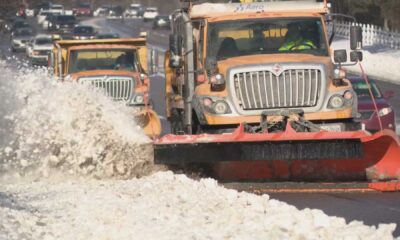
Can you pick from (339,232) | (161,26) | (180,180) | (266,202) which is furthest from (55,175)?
(161,26)

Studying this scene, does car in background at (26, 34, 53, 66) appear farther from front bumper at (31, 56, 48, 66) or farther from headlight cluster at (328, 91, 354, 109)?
headlight cluster at (328, 91, 354, 109)

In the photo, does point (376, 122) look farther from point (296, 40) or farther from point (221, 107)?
point (221, 107)

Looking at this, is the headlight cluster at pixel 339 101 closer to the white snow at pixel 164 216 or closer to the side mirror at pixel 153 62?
the white snow at pixel 164 216

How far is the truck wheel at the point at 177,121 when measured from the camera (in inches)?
675

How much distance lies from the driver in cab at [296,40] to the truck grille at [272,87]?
2.75ft

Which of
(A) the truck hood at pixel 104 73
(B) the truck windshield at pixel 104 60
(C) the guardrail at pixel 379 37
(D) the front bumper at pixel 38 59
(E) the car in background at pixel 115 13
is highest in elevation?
(B) the truck windshield at pixel 104 60

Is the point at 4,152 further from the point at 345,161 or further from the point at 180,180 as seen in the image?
the point at 345,161

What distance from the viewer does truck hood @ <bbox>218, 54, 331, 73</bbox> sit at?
580 inches

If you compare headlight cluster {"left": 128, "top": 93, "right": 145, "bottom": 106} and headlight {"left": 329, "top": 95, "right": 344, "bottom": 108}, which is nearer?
headlight {"left": 329, "top": 95, "right": 344, "bottom": 108}

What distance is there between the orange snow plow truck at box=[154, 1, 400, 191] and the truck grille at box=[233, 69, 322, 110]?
0.5 inches

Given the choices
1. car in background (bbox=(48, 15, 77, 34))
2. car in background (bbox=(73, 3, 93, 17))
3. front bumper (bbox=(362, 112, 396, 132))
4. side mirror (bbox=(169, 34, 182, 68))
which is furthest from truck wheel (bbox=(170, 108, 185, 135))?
car in background (bbox=(73, 3, 93, 17))

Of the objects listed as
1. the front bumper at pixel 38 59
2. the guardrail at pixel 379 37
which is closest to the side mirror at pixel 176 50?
the front bumper at pixel 38 59

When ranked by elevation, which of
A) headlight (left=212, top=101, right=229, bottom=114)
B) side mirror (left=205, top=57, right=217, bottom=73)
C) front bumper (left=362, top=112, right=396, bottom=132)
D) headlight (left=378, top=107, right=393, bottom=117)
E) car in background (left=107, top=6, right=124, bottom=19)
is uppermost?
side mirror (left=205, top=57, right=217, bottom=73)

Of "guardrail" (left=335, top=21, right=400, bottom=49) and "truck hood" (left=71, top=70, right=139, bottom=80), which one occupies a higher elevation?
"truck hood" (left=71, top=70, right=139, bottom=80)
